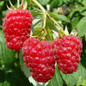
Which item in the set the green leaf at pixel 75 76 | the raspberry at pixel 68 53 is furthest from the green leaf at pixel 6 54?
the green leaf at pixel 75 76

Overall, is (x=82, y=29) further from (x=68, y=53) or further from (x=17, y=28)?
(x=17, y=28)

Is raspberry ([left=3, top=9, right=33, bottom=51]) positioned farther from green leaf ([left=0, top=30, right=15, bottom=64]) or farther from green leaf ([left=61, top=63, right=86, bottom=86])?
green leaf ([left=61, top=63, right=86, bottom=86])

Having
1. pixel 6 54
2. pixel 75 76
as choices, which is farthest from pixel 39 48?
pixel 75 76

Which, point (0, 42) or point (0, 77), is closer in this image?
point (0, 42)

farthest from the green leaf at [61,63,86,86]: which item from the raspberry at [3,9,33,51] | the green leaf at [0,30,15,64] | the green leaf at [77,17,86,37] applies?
the raspberry at [3,9,33,51]

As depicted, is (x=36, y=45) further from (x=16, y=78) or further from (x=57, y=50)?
(x=16, y=78)

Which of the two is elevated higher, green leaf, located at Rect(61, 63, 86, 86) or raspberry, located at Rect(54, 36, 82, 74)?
raspberry, located at Rect(54, 36, 82, 74)

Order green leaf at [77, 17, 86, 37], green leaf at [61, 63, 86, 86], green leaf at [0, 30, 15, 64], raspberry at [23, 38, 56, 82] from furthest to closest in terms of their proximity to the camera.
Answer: green leaf at [77, 17, 86, 37], green leaf at [61, 63, 86, 86], green leaf at [0, 30, 15, 64], raspberry at [23, 38, 56, 82]

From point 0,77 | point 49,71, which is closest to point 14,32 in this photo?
point 49,71
